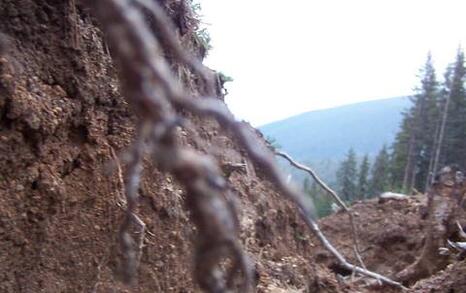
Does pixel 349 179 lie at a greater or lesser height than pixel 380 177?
lesser

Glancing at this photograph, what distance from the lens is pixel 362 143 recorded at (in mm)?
164250

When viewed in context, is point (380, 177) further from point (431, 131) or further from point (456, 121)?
point (456, 121)

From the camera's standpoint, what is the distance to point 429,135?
41219 millimetres

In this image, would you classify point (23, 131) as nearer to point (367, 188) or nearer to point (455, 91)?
point (455, 91)

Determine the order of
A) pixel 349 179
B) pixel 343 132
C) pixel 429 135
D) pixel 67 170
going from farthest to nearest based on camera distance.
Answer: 1. pixel 343 132
2. pixel 349 179
3. pixel 429 135
4. pixel 67 170

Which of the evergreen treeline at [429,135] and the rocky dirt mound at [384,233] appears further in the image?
the evergreen treeline at [429,135]

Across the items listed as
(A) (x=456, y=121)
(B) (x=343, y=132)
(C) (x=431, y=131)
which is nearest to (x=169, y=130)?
(A) (x=456, y=121)

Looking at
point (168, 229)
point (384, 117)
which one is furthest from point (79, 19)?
point (384, 117)

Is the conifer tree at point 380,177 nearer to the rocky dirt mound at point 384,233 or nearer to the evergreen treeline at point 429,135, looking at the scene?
the evergreen treeline at point 429,135

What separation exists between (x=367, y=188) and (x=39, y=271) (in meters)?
44.4

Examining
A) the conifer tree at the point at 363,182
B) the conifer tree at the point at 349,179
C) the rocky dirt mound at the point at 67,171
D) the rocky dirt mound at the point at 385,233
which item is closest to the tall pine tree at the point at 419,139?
the conifer tree at the point at 363,182

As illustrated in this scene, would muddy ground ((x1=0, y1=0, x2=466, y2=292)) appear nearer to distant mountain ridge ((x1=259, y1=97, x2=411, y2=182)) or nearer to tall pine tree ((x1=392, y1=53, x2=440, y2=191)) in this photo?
tall pine tree ((x1=392, y1=53, x2=440, y2=191))

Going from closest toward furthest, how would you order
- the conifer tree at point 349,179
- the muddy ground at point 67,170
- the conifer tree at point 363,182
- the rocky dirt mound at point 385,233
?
1. the muddy ground at point 67,170
2. the rocky dirt mound at point 385,233
3. the conifer tree at point 363,182
4. the conifer tree at point 349,179

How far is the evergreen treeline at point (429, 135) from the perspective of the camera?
39812 millimetres
